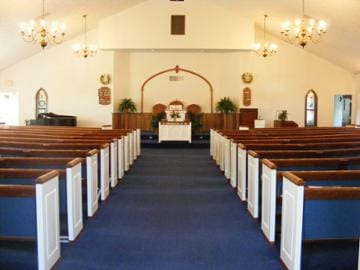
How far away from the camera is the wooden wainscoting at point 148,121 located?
13.9 metres

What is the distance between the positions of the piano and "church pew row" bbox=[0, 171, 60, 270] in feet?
33.8

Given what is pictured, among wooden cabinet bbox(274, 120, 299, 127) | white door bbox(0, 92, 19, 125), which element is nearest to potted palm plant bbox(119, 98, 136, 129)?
white door bbox(0, 92, 19, 125)

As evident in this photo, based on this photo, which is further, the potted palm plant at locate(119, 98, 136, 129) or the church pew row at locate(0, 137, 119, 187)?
the potted palm plant at locate(119, 98, 136, 129)

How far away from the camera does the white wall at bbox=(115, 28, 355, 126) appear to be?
14.0 m

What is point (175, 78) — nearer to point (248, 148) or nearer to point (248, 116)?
point (248, 116)

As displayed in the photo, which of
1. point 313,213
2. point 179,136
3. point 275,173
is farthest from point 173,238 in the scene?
point 179,136

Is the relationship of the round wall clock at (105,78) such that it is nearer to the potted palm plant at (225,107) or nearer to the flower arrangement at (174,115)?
the flower arrangement at (174,115)

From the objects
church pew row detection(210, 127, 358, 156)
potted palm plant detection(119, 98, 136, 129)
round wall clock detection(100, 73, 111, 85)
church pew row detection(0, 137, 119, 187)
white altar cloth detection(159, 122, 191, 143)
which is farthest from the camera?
potted palm plant detection(119, 98, 136, 129)

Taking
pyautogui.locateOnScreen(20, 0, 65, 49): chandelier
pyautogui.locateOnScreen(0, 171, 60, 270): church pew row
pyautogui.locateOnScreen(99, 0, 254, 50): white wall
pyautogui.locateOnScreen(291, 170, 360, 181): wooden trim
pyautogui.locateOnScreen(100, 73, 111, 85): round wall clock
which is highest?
pyautogui.locateOnScreen(99, 0, 254, 50): white wall

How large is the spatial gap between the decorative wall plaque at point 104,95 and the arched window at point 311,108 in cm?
698

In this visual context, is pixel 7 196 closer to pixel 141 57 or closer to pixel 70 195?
pixel 70 195

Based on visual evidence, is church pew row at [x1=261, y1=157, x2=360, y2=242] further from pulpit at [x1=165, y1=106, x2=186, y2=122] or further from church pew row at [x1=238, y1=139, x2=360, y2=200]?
pulpit at [x1=165, y1=106, x2=186, y2=122]

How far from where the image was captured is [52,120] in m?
13.0

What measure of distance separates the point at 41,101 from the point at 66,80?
1203mm
